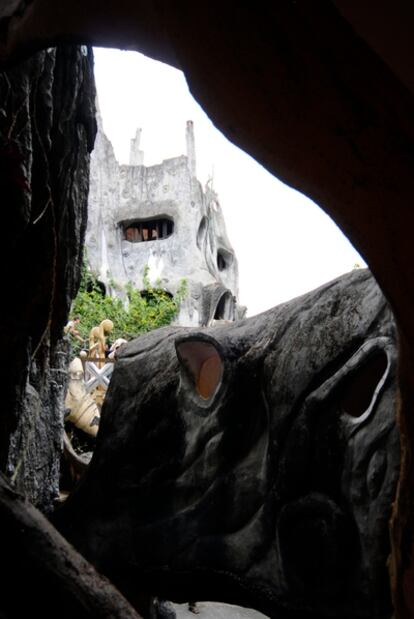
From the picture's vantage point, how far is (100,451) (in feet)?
14.4

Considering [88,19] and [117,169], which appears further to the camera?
[117,169]

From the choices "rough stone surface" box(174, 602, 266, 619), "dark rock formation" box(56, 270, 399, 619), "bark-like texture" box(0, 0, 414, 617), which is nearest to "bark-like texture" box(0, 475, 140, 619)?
"bark-like texture" box(0, 0, 414, 617)

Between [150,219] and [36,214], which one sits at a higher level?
[150,219]

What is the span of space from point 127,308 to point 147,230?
4.18 metres

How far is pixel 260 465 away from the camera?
3.62 m

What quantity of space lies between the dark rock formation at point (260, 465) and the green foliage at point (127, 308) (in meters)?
12.9

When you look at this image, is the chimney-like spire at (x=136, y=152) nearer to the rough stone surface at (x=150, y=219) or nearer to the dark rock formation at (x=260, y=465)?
the rough stone surface at (x=150, y=219)

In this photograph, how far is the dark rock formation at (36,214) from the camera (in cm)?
247

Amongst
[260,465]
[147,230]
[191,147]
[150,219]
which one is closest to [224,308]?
[150,219]

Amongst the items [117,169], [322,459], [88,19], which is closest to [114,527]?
[322,459]

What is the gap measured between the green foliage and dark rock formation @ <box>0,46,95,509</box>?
1352 centimetres

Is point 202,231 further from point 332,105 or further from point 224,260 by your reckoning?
point 332,105

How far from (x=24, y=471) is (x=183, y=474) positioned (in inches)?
38.1

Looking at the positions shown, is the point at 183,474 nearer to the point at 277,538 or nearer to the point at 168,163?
the point at 277,538
